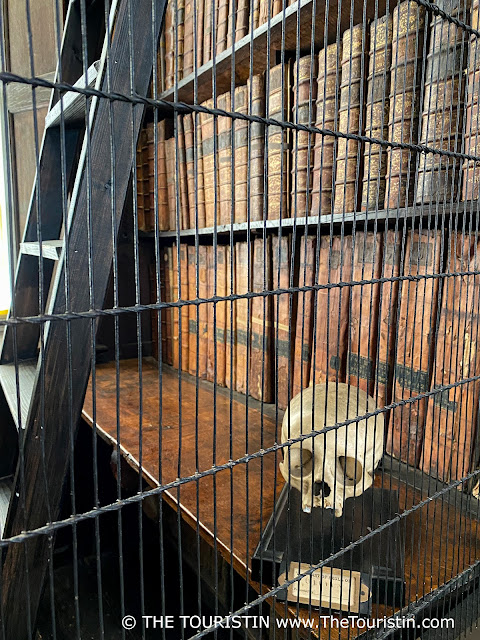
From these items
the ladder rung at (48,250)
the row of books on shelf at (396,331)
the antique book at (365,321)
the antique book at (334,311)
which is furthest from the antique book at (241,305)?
the ladder rung at (48,250)

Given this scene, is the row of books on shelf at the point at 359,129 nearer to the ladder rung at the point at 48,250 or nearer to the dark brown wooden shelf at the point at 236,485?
the ladder rung at the point at 48,250

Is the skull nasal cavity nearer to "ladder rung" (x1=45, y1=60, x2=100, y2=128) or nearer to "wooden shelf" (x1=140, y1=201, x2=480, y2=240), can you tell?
"wooden shelf" (x1=140, y1=201, x2=480, y2=240)

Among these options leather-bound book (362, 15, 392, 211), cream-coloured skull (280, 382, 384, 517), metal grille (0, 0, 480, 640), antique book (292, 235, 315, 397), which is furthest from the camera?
antique book (292, 235, 315, 397)

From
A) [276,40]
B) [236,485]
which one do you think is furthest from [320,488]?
[276,40]

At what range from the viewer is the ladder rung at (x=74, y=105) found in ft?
2.69

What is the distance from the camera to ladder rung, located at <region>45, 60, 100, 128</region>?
0.82 metres

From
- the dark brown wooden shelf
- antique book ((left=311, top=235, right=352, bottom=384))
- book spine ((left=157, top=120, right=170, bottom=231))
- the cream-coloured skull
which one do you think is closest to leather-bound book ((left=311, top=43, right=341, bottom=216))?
antique book ((left=311, top=235, right=352, bottom=384))

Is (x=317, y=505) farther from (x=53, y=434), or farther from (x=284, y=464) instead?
(x=53, y=434)

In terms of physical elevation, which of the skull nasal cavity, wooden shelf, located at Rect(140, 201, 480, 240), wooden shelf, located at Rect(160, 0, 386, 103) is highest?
wooden shelf, located at Rect(160, 0, 386, 103)

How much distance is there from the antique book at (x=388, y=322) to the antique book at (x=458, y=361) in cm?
11

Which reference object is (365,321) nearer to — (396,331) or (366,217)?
(396,331)

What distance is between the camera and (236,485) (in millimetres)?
1111

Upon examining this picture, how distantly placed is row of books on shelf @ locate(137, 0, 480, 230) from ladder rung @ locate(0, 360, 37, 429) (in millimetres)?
439

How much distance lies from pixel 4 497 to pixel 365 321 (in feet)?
2.92
